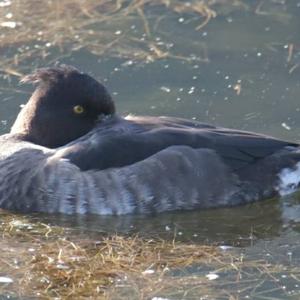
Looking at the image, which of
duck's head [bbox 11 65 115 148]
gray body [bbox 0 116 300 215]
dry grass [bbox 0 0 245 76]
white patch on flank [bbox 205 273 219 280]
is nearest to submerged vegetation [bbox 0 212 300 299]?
white patch on flank [bbox 205 273 219 280]

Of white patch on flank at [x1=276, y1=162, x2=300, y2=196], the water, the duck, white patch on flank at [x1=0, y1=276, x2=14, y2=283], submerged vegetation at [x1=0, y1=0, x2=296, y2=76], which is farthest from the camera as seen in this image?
submerged vegetation at [x1=0, y1=0, x2=296, y2=76]

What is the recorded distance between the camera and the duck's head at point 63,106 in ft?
28.5

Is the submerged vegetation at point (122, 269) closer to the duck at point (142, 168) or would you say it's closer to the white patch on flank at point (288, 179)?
the duck at point (142, 168)

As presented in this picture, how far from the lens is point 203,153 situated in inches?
328

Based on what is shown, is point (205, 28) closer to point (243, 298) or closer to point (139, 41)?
point (139, 41)

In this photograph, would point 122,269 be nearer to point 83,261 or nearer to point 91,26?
point 83,261

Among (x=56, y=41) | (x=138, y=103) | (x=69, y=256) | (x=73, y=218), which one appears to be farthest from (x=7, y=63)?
(x=69, y=256)

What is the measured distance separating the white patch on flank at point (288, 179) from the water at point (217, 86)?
8 centimetres

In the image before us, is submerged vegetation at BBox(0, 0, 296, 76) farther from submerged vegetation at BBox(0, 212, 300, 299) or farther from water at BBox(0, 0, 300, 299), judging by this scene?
submerged vegetation at BBox(0, 212, 300, 299)

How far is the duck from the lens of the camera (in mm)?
8305

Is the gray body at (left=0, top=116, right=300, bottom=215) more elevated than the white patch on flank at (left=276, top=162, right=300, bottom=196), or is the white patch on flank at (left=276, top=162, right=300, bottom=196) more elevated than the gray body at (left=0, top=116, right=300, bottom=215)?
the gray body at (left=0, top=116, right=300, bottom=215)

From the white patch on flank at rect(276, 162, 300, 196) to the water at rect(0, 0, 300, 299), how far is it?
0.08m

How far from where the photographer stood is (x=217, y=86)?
10219mm

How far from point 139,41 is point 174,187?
3194mm
